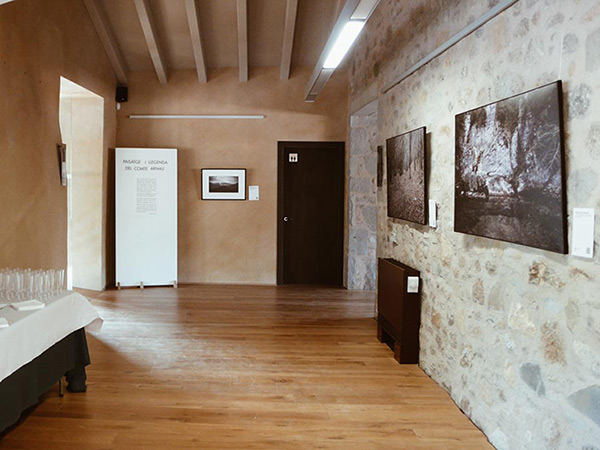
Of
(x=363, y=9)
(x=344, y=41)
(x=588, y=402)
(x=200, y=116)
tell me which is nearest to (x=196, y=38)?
(x=200, y=116)

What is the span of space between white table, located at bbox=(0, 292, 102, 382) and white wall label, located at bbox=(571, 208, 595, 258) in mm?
2906

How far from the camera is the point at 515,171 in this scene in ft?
9.06

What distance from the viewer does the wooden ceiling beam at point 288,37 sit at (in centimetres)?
641

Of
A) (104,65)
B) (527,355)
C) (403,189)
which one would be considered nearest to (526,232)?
(527,355)

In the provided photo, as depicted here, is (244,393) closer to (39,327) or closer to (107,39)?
(39,327)

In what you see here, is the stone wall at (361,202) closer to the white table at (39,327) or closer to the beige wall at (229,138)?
the beige wall at (229,138)

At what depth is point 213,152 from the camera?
26.8 feet

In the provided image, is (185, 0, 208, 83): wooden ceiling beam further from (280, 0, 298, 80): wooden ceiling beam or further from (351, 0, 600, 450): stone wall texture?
(351, 0, 600, 450): stone wall texture

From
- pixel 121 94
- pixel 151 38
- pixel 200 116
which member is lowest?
pixel 200 116

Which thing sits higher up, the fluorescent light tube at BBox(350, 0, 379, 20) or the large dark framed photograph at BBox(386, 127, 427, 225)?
the fluorescent light tube at BBox(350, 0, 379, 20)

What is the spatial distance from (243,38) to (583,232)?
225 inches

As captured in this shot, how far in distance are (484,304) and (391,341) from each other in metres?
2.00

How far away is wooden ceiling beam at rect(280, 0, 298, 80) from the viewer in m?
6.41

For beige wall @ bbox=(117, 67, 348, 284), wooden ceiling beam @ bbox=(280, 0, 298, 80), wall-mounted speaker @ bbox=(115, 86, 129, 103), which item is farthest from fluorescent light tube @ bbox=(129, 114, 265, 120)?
wooden ceiling beam @ bbox=(280, 0, 298, 80)
